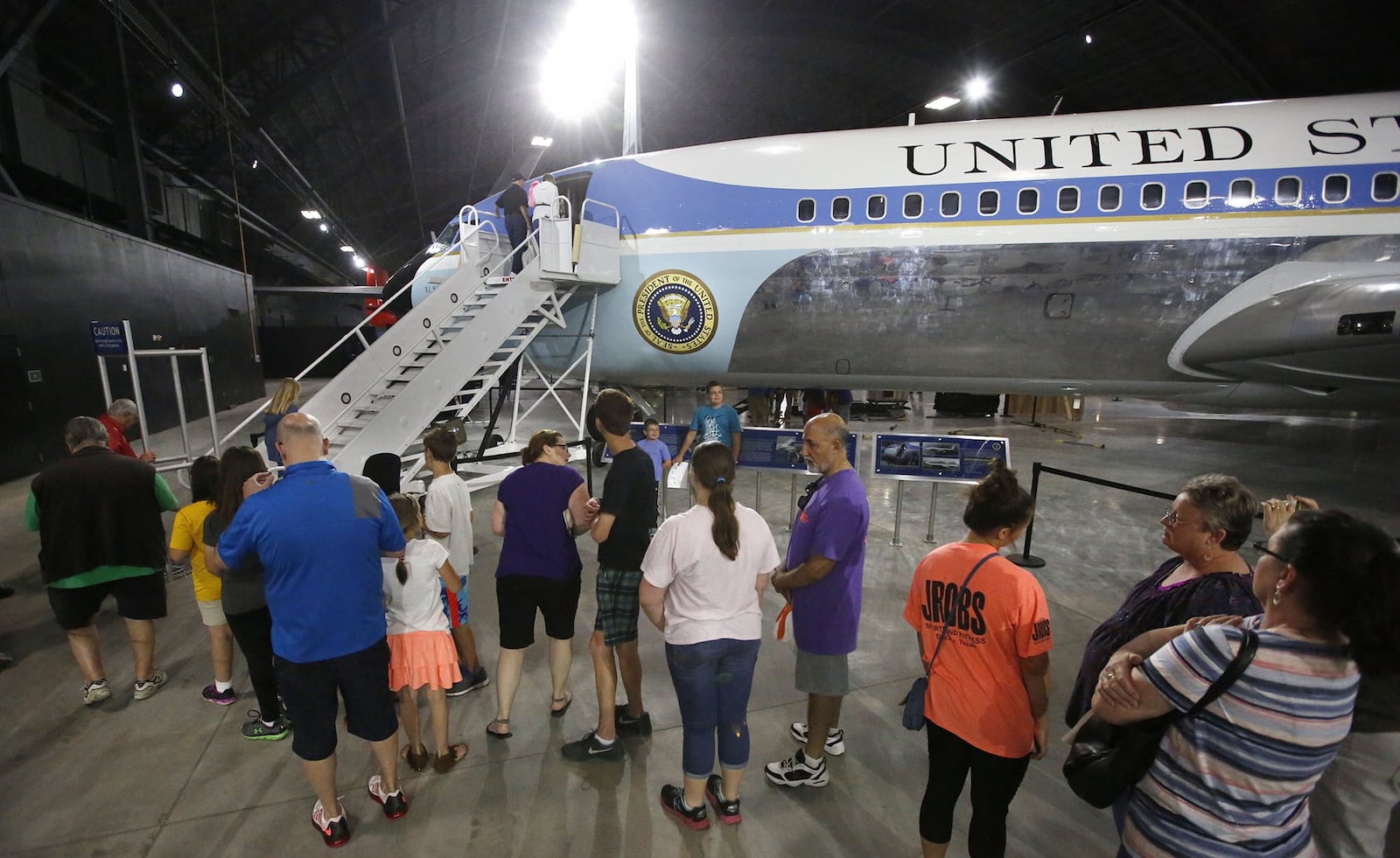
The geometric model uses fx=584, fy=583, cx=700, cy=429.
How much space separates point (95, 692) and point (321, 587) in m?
2.83

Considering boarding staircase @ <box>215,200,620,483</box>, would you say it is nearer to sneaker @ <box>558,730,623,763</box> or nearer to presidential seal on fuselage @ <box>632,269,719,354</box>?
presidential seal on fuselage @ <box>632,269,719,354</box>

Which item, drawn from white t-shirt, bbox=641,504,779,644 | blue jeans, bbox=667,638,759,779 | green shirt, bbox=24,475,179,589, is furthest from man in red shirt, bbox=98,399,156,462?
blue jeans, bbox=667,638,759,779

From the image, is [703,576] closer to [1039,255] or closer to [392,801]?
[392,801]

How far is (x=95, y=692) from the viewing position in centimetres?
378

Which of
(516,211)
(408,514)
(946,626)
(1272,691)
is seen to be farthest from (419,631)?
(516,211)

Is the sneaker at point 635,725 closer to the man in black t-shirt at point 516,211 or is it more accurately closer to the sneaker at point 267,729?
the sneaker at point 267,729

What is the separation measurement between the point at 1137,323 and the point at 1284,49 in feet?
62.2

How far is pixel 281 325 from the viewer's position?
33.6 m

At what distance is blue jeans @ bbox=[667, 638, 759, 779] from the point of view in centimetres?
251

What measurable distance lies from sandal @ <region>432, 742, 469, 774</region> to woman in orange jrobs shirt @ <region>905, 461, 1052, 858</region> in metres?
2.51

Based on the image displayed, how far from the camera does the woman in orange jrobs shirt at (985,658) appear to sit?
208cm

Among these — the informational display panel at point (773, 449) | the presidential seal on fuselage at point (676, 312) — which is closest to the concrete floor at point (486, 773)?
the informational display panel at point (773, 449)

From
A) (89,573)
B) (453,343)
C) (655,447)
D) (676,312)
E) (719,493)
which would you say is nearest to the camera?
(719,493)

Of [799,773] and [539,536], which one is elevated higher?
[539,536]
